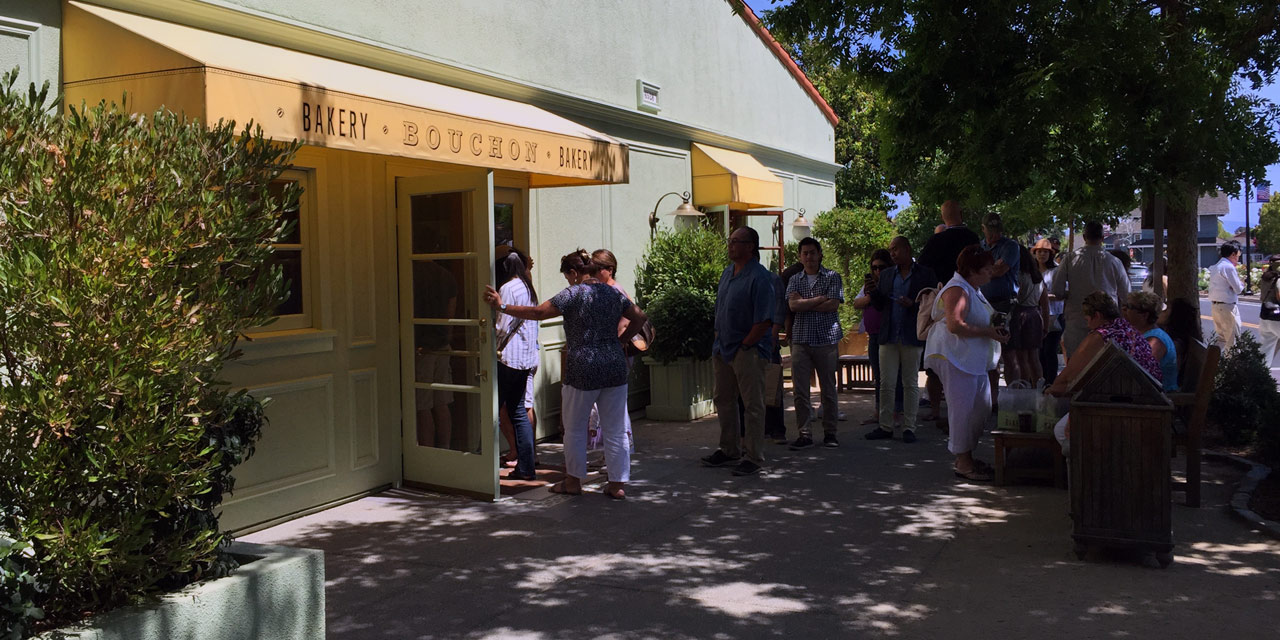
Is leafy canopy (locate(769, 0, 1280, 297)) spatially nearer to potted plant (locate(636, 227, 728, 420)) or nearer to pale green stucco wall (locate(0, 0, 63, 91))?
potted plant (locate(636, 227, 728, 420))

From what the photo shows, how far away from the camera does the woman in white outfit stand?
725 cm

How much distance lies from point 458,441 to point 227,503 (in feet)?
5.33

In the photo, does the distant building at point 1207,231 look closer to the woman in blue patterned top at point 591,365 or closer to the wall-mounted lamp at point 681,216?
the wall-mounted lamp at point 681,216

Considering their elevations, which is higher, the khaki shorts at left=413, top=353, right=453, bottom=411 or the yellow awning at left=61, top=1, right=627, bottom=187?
the yellow awning at left=61, top=1, right=627, bottom=187

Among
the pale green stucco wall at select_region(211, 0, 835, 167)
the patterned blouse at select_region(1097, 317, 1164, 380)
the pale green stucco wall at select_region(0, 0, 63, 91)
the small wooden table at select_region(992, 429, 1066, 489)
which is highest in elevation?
the pale green stucco wall at select_region(211, 0, 835, 167)

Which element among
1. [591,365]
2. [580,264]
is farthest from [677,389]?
[591,365]

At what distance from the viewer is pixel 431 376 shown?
23.9 feet

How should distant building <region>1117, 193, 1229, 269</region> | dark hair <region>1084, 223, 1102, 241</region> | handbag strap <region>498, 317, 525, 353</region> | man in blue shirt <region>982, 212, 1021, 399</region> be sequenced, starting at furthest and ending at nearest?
distant building <region>1117, 193, 1229, 269</region> < dark hair <region>1084, 223, 1102, 241</region> < man in blue shirt <region>982, 212, 1021, 399</region> < handbag strap <region>498, 317, 525, 353</region>

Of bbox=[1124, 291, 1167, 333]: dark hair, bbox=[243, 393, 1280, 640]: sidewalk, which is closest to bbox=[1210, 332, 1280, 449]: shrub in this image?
bbox=[243, 393, 1280, 640]: sidewalk

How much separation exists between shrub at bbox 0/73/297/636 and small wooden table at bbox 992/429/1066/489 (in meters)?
5.31

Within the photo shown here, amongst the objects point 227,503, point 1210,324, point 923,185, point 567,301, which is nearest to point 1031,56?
point 923,185

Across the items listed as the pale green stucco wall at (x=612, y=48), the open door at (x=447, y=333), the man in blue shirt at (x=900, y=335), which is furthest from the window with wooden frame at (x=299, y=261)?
the man in blue shirt at (x=900, y=335)

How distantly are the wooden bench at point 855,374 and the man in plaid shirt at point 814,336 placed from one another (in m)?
2.81

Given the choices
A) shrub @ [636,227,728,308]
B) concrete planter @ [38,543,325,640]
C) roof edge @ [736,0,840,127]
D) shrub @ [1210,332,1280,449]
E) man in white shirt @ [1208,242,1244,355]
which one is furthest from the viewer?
man in white shirt @ [1208,242,1244,355]
